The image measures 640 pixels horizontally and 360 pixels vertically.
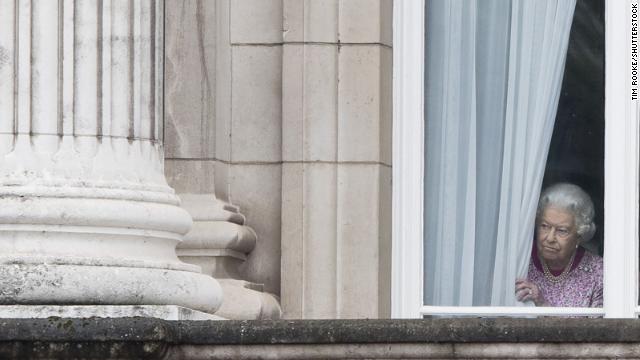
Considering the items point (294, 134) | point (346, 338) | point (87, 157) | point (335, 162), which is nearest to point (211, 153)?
point (294, 134)

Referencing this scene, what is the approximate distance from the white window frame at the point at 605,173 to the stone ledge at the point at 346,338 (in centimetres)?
236

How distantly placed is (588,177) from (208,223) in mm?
1988

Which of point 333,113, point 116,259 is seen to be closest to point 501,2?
point 333,113

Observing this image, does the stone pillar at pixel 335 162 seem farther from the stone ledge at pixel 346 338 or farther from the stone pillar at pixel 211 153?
the stone ledge at pixel 346 338

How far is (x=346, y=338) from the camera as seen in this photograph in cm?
1003

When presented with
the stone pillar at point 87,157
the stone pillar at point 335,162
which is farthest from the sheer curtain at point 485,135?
the stone pillar at point 87,157

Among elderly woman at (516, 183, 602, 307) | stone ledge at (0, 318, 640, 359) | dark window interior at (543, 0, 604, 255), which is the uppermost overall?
dark window interior at (543, 0, 604, 255)

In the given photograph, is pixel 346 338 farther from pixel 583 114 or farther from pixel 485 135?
pixel 583 114

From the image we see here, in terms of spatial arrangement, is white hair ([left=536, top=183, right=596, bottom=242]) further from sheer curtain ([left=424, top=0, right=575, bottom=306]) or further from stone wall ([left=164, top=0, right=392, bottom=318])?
stone wall ([left=164, top=0, right=392, bottom=318])

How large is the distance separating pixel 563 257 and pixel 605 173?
483mm

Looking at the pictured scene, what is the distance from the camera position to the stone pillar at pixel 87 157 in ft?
35.0

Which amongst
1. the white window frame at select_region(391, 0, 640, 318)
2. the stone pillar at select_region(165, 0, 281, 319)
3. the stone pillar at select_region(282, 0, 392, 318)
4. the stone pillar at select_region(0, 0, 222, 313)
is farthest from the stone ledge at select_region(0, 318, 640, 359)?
the white window frame at select_region(391, 0, 640, 318)

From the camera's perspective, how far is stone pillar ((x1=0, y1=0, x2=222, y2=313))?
1068 cm

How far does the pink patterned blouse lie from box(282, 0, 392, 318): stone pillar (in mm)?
864
